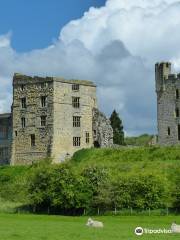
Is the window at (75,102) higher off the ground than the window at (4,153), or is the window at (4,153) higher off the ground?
the window at (75,102)

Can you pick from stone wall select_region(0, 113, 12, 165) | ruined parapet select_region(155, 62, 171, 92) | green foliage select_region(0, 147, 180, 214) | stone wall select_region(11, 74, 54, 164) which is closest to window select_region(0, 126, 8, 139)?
stone wall select_region(0, 113, 12, 165)

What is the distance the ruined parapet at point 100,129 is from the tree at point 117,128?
14291mm

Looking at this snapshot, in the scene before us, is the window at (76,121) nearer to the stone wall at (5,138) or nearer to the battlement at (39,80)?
the battlement at (39,80)

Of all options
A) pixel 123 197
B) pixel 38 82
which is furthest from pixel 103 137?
pixel 123 197

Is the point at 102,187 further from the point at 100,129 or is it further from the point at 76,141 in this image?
the point at 100,129

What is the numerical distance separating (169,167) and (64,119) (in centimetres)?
2138

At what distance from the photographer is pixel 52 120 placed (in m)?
92.2

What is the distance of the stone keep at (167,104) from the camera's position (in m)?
101

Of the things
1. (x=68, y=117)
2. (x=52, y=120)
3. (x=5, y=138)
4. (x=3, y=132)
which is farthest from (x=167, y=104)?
(x=3, y=132)

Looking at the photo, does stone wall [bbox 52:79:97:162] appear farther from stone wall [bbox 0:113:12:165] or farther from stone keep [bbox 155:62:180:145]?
stone keep [bbox 155:62:180:145]

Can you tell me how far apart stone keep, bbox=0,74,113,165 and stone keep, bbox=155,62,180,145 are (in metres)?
9.90

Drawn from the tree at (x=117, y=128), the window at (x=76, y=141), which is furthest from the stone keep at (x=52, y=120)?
the tree at (x=117, y=128)

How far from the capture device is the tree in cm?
11250

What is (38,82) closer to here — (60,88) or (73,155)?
(60,88)
